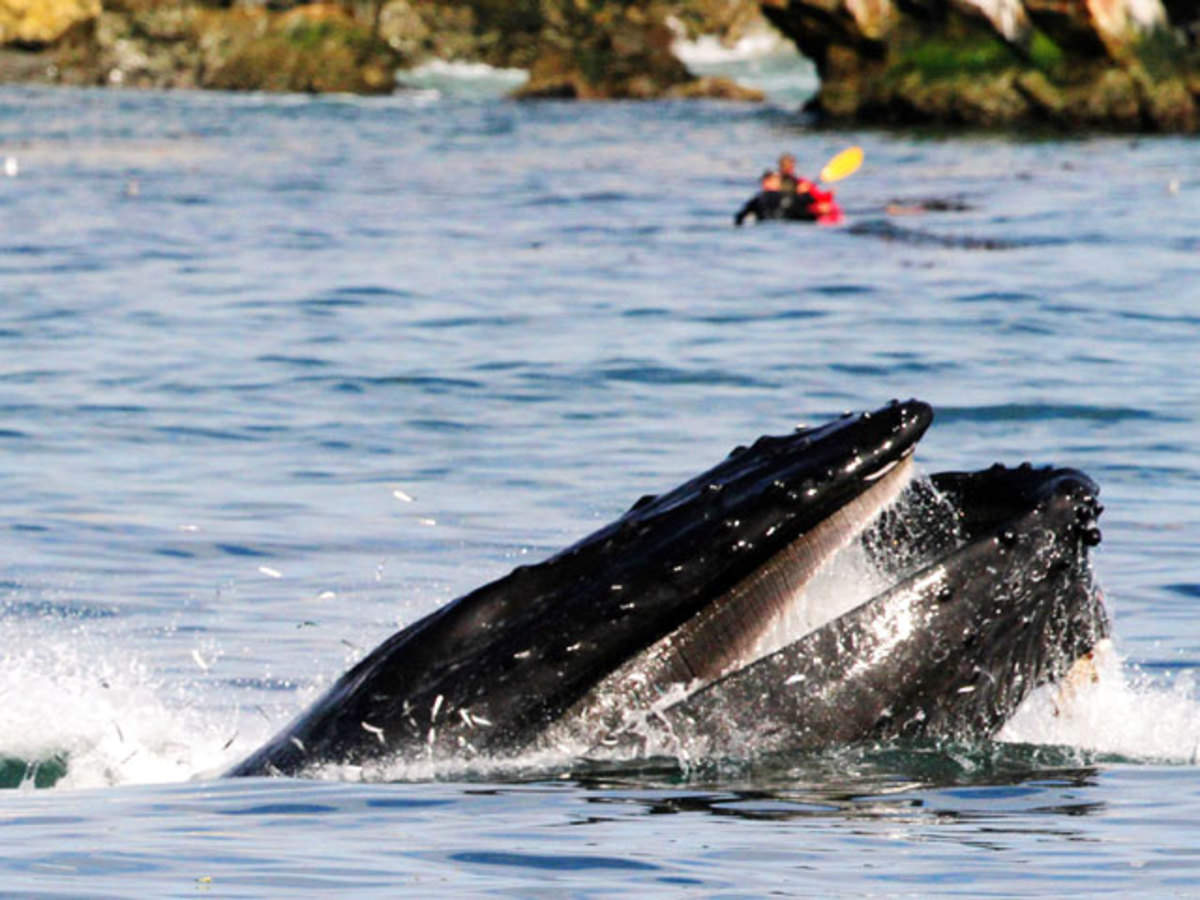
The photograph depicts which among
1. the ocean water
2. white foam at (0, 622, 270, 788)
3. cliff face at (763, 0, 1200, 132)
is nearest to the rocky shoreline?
cliff face at (763, 0, 1200, 132)

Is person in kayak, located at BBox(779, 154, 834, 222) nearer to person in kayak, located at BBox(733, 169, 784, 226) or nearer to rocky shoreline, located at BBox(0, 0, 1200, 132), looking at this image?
person in kayak, located at BBox(733, 169, 784, 226)

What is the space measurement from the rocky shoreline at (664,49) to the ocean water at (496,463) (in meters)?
19.1

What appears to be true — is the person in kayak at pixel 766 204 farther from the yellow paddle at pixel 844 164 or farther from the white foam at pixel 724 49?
the white foam at pixel 724 49

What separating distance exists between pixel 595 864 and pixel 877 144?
49.2m

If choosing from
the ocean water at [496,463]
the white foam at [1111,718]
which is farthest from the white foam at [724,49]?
the white foam at [1111,718]

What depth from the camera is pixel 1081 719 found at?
775 centimetres

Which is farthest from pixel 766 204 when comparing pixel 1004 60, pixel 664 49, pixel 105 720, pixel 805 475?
pixel 664 49

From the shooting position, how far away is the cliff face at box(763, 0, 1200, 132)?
189 ft

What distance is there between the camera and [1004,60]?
202 feet

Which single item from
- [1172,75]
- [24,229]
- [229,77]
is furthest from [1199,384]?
[229,77]

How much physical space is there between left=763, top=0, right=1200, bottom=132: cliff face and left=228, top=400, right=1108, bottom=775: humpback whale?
168 feet

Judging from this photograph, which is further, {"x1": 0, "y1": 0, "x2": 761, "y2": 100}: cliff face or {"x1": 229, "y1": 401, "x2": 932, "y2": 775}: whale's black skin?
{"x1": 0, "y1": 0, "x2": 761, "y2": 100}: cliff face

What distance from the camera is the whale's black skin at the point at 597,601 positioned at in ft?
21.2

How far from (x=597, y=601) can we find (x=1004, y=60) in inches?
2226
